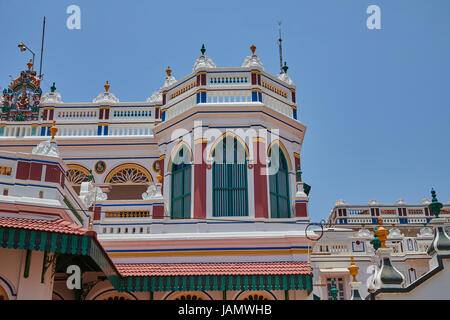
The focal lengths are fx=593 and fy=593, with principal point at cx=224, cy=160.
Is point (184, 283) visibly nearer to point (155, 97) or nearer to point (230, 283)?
point (230, 283)

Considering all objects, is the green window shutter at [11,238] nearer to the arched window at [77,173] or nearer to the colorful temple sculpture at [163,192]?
the colorful temple sculpture at [163,192]

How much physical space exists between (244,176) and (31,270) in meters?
7.93

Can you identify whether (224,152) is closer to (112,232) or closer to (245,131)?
(245,131)

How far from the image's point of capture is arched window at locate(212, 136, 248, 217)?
18.3 m

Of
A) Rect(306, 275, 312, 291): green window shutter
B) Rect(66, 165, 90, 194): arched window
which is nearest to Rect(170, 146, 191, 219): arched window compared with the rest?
Rect(66, 165, 90, 194): arched window

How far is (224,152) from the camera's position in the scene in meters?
19.1

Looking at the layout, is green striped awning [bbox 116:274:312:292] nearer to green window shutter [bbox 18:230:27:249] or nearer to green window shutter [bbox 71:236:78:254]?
green window shutter [bbox 71:236:78:254]

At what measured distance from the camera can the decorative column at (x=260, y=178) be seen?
59.4 ft

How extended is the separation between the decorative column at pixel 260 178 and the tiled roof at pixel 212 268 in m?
2.18

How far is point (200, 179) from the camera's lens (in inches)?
733

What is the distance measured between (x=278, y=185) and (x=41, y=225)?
8.89m

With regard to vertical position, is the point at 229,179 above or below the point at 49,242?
above

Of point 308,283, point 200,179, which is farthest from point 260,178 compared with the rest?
point 308,283
